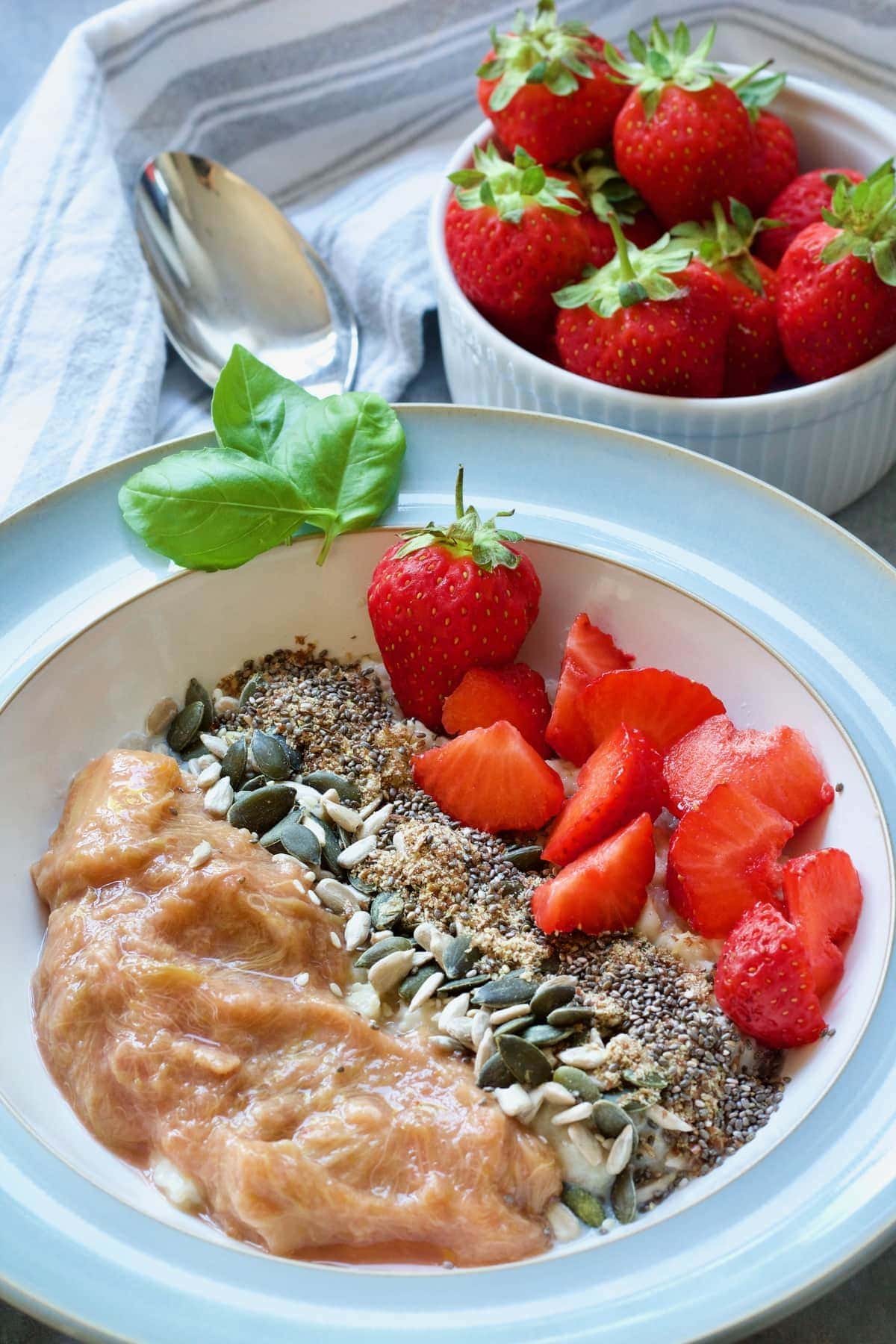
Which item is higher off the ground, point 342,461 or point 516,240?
point 516,240

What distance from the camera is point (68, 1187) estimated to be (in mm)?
1192

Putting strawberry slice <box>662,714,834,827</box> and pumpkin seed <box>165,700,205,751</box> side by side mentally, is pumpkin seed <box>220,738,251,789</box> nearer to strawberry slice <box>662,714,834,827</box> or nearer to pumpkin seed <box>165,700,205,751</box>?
pumpkin seed <box>165,700,205,751</box>

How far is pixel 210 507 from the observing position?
65.1 inches

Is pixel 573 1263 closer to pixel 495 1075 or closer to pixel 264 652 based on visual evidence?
pixel 495 1075

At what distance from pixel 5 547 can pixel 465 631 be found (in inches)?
23.6

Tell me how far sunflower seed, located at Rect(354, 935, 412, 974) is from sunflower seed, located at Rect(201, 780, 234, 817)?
0.25 metres

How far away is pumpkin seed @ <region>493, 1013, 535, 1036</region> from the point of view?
4.35ft

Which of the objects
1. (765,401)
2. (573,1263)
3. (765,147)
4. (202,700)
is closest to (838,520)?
(765,401)

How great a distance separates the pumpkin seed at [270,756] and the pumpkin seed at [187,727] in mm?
91

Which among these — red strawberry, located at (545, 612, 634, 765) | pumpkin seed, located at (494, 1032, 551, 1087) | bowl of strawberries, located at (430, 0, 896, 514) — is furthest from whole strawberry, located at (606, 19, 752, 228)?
pumpkin seed, located at (494, 1032, 551, 1087)

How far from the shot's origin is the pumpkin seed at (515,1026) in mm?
1325

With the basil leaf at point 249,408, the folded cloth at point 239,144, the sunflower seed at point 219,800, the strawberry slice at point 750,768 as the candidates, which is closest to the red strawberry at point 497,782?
the strawberry slice at point 750,768

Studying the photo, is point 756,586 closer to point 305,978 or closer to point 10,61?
point 305,978

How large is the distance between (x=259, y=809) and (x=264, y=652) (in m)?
0.29
